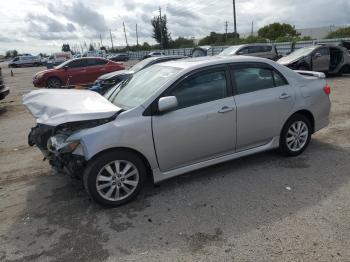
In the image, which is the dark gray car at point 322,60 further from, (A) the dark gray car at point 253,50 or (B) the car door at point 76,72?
(B) the car door at point 76,72

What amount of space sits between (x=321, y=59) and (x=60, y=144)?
44.8 ft

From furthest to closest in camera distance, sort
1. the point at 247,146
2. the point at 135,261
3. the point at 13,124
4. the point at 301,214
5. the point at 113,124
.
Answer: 1. the point at 13,124
2. the point at 247,146
3. the point at 113,124
4. the point at 301,214
5. the point at 135,261

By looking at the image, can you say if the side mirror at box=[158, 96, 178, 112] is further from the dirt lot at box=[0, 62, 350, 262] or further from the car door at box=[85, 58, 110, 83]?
the car door at box=[85, 58, 110, 83]

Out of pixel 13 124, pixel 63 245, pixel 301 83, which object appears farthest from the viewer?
pixel 13 124

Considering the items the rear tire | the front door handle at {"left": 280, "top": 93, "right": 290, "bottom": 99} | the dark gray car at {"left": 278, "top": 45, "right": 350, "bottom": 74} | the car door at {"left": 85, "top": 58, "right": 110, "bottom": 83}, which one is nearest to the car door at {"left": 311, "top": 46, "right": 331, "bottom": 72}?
the dark gray car at {"left": 278, "top": 45, "right": 350, "bottom": 74}

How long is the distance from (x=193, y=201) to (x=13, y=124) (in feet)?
22.3

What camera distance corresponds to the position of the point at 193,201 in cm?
416

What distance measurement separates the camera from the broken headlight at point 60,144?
154 inches

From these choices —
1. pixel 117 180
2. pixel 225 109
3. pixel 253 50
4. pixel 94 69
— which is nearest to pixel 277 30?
pixel 253 50

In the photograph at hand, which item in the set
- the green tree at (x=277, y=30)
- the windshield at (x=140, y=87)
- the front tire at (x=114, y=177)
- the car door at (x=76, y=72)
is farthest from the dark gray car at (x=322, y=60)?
the green tree at (x=277, y=30)

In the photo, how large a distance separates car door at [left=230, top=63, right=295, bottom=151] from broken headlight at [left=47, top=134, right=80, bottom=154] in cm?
210

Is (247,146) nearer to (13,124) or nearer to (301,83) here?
(301,83)

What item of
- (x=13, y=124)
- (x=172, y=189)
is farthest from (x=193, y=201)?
→ (x=13, y=124)

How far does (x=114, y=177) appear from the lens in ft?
13.3
